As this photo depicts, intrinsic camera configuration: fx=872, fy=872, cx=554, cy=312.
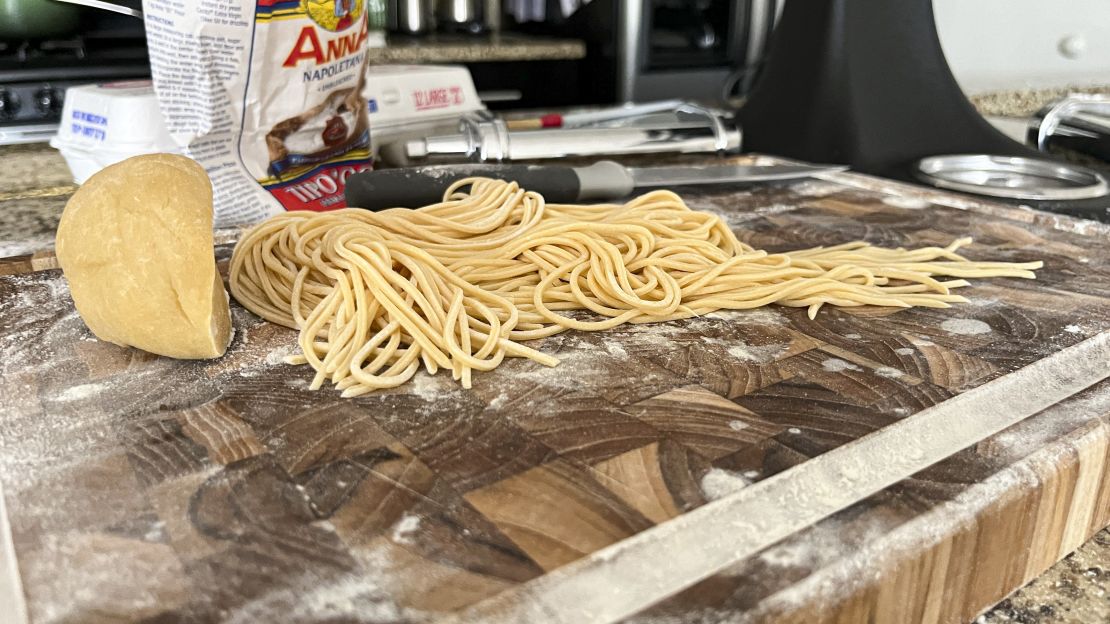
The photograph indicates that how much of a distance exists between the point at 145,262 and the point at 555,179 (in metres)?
0.55

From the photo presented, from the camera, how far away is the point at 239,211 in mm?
1065

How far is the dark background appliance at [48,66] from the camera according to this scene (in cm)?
213

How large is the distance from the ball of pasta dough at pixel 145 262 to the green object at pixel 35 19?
5.03 ft

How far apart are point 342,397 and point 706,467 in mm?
276

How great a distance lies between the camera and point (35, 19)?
81.1 inches

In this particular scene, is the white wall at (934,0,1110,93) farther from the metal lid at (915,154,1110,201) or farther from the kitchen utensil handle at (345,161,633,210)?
the kitchen utensil handle at (345,161,633,210)

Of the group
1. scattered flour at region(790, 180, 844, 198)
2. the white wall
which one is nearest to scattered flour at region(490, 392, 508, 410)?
scattered flour at region(790, 180, 844, 198)

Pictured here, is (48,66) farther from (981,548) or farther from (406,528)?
(981,548)

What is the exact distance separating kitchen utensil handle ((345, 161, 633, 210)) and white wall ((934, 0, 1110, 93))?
2.57 meters

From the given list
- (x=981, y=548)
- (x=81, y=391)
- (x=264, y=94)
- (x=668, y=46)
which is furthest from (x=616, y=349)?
(x=668, y=46)

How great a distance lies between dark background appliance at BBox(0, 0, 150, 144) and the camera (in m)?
2.13

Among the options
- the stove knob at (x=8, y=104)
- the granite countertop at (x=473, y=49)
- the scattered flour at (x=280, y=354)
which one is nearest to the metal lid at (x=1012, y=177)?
the scattered flour at (x=280, y=354)

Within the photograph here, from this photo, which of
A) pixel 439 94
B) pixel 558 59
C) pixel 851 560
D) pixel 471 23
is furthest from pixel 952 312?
pixel 471 23

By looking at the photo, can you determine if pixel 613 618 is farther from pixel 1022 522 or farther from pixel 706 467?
pixel 1022 522
